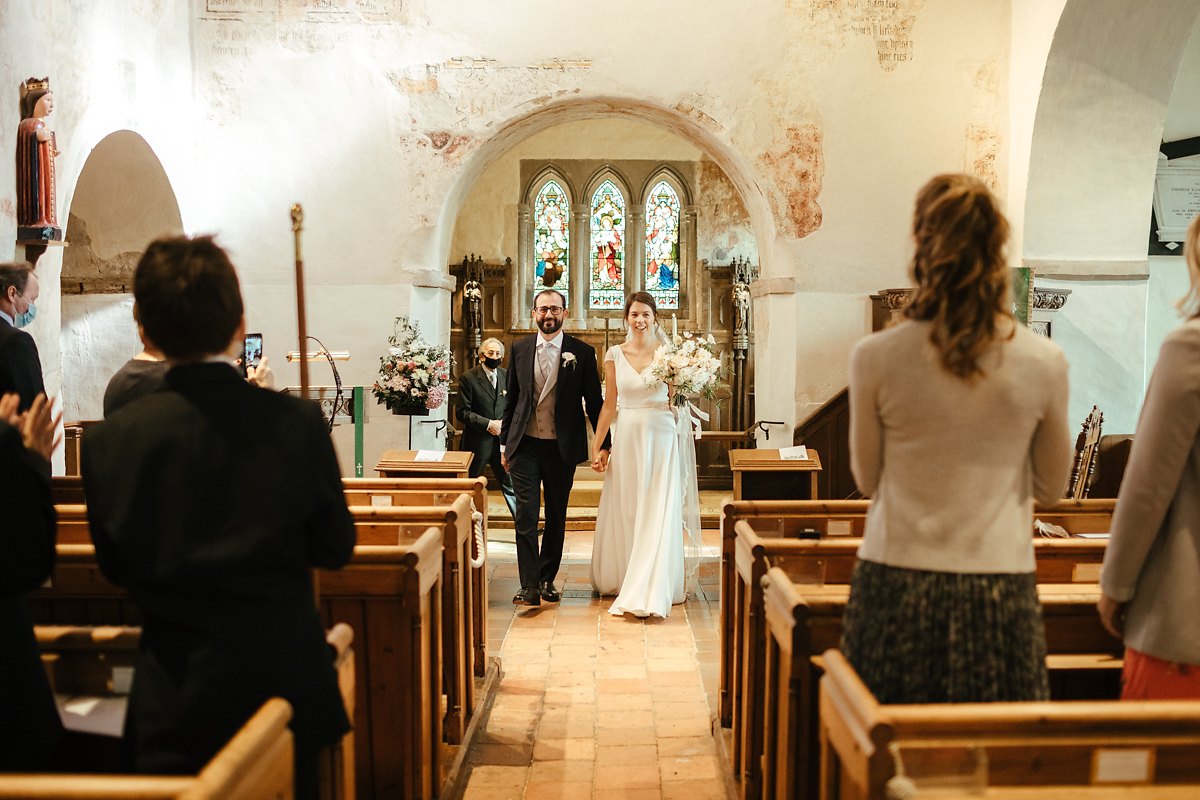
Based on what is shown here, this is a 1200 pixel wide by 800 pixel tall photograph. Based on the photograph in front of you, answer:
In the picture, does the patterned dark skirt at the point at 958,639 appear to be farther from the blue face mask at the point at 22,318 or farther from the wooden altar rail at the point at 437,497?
the blue face mask at the point at 22,318

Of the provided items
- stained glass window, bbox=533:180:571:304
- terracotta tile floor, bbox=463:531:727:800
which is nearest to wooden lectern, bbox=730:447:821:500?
terracotta tile floor, bbox=463:531:727:800

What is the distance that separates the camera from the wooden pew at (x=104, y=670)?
2178 millimetres

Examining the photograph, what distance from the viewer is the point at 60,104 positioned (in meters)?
6.82

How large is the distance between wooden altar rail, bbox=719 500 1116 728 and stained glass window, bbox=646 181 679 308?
992cm

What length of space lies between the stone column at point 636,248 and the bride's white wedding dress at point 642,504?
7550mm

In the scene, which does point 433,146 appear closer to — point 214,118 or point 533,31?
point 533,31

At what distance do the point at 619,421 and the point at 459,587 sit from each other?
2473mm

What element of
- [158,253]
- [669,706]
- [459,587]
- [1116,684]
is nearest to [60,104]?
[459,587]

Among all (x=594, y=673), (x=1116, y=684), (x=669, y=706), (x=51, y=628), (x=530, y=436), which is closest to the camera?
(x=51, y=628)

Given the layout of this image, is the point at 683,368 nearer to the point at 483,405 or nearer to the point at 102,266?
the point at 483,405

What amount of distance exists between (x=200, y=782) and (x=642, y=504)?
5036mm

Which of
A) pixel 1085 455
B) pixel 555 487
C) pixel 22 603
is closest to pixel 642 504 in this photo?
pixel 555 487

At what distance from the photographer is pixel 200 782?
56.9 inches

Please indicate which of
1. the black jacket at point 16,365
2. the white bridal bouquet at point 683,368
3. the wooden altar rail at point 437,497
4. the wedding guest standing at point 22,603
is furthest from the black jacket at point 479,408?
the wedding guest standing at point 22,603
